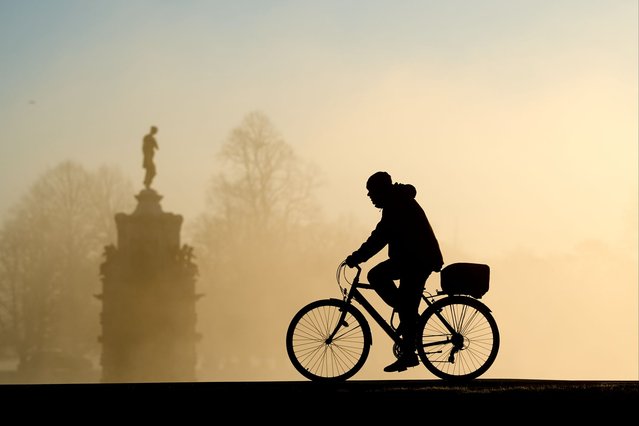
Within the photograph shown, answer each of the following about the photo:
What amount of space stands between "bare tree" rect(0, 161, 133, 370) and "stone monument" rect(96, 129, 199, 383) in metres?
10.2

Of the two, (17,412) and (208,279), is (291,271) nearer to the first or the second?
(208,279)

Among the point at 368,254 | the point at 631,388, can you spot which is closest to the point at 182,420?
the point at 368,254

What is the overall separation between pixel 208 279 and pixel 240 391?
150 ft

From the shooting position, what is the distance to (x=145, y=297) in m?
44.7

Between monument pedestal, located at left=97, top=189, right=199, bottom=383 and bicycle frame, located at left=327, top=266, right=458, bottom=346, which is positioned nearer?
bicycle frame, located at left=327, top=266, right=458, bottom=346

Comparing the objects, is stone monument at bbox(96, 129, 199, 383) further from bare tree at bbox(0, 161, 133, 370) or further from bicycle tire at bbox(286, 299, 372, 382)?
bicycle tire at bbox(286, 299, 372, 382)

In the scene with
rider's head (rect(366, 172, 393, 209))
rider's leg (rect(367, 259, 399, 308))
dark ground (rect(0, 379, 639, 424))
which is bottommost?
dark ground (rect(0, 379, 639, 424))

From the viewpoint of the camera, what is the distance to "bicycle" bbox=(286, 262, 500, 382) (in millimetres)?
11352

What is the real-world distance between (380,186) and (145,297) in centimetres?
3396

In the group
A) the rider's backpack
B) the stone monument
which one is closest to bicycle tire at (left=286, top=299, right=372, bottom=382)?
the rider's backpack

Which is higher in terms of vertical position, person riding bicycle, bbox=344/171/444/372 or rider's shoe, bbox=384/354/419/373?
person riding bicycle, bbox=344/171/444/372

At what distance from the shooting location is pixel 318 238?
5744cm

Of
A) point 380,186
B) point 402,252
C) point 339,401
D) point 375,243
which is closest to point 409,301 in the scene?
point 402,252

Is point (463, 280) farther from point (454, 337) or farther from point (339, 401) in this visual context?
point (339, 401)
